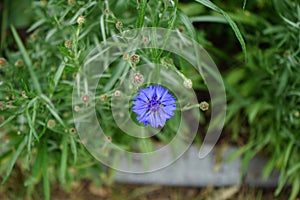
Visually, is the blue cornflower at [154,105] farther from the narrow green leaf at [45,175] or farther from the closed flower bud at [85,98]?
the narrow green leaf at [45,175]

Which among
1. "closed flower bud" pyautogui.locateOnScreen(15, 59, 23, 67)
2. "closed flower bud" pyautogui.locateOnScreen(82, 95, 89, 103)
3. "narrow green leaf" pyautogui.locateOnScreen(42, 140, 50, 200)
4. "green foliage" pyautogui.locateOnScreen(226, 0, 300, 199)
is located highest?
"green foliage" pyautogui.locateOnScreen(226, 0, 300, 199)

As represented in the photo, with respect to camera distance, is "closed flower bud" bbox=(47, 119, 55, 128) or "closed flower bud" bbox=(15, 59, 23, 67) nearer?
"closed flower bud" bbox=(47, 119, 55, 128)

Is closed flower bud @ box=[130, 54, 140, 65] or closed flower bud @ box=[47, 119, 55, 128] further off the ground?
closed flower bud @ box=[130, 54, 140, 65]

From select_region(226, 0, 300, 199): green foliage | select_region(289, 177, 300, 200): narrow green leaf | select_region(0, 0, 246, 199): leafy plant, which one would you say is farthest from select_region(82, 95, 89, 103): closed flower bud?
select_region(289, 177, 300, 200): narrow green leaf

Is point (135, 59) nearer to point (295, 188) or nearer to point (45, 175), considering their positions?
point (45, 175)

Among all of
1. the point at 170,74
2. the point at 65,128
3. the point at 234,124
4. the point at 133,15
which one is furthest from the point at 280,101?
the point at 65,128

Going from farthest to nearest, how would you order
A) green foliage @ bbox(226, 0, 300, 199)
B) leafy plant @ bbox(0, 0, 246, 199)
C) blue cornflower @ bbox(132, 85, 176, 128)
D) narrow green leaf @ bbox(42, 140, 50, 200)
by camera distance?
1. green foliage @ bbox(226, 0, 300, 199)
2. narrow green leaf @ bbox(42, 140, 50, 200)
3. leafy plant @ bbox(0, 0, 246, 199)
4. blue cornflower @ bbox(132, 85, 176, 128)

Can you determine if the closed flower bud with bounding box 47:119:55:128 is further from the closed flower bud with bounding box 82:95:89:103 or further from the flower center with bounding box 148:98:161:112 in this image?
the flower center with bounding box 148:98:161:112

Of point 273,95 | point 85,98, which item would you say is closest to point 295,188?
point 273,95
